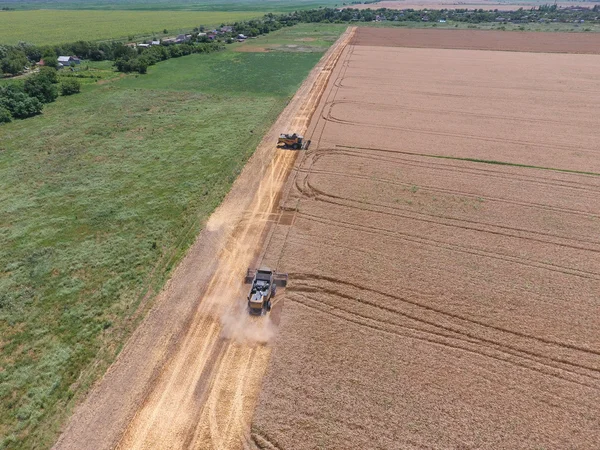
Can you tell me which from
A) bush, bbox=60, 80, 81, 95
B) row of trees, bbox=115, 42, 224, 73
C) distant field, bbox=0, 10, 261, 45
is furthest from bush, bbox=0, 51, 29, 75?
distant field, bbox=0, 10, 261, 45

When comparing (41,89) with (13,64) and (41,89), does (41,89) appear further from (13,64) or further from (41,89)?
(13,64)

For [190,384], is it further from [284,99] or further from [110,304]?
[284,99]

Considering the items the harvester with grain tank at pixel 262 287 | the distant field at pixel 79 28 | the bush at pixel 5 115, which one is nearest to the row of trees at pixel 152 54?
the bush at pixel 5 115

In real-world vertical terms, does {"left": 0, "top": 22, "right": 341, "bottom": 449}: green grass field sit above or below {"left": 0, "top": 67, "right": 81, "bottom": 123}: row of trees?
below

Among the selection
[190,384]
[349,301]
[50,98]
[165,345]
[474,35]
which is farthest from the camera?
[474,35]

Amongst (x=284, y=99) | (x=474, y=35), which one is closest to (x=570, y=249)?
(x=284, y=99)

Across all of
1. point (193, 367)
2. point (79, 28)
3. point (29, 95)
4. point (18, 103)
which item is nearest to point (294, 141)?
point (193, 367)

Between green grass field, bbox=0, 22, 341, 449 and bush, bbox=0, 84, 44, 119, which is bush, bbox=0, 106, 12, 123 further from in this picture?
green grass field, bbox=0, 22, 341, 449
